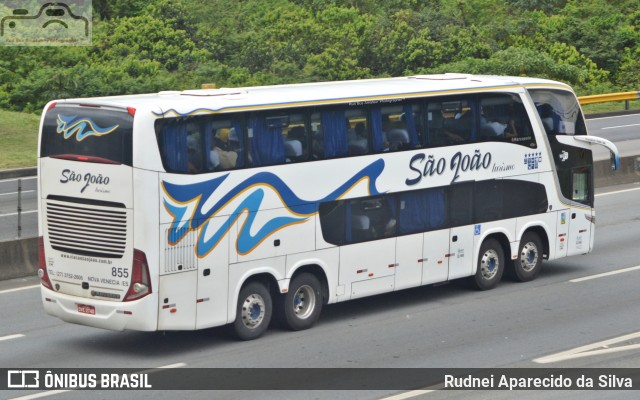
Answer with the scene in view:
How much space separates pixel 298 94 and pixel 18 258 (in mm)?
6151

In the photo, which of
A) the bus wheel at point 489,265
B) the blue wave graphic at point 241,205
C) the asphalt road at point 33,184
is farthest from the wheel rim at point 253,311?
the asphalt road at point 33,184

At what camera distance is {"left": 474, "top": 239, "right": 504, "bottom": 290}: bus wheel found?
18156 millimetres

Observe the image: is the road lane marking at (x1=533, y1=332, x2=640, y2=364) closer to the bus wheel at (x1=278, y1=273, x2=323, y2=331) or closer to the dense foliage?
the bus wheel at (x1=278, y1=273, x2=323, y2=331)

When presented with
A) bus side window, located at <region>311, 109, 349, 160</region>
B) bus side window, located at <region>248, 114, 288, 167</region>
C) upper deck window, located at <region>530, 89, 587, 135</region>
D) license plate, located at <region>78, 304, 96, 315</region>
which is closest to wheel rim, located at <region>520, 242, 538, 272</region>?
upper deck window, located at <region>530, 89, 587, 135</region>

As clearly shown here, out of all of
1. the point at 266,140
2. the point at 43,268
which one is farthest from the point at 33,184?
the point at 266,140

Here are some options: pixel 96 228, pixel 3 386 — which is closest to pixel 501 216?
pixel 96 228

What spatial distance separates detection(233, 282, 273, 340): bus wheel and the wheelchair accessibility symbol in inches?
1096

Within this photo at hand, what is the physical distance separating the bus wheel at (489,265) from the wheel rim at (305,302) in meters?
3.44

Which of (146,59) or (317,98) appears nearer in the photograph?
(317,98)

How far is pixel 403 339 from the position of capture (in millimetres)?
15156

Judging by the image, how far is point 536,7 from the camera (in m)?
57.4

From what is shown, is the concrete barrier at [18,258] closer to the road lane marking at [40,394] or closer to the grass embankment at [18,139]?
the road lane marking at [40,394]

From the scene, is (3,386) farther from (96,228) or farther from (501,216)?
(501,216)

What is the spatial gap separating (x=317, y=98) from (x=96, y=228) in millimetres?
3614
